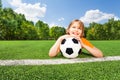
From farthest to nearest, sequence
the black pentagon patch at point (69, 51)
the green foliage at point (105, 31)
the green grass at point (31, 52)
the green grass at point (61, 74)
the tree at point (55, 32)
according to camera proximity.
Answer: the tree at point (55, 32), the green foliage at point (105, 31), the green grass at point (31, 52), the black pentagon patch at point (69, 51), the green grass at point (61, 74)

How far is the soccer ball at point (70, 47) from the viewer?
9461 millimetres

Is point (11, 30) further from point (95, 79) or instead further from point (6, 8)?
point (95, 79)

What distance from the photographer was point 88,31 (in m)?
73.9

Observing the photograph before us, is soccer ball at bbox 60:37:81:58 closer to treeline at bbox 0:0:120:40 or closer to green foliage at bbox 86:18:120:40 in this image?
treeline at bbox 0:0:120:40

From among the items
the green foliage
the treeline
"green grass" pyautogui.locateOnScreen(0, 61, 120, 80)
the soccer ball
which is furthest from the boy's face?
the green foliage

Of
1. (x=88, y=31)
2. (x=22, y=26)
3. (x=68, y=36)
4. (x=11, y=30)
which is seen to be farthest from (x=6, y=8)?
(x=68, y=36)

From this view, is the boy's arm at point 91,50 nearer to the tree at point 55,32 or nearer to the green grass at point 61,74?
the green grass at point 61,74

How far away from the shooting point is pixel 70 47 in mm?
9531

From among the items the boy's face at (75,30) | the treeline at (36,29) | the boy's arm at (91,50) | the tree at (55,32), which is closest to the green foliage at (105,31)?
the treeline at (36,29)

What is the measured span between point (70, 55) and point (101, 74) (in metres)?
3.32

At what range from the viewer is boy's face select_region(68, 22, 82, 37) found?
1022 centimetres

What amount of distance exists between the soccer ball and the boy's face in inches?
20.8

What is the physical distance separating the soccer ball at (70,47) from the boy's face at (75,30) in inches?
20.8

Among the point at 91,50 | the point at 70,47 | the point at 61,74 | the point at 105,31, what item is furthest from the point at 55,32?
the point at 61,74
